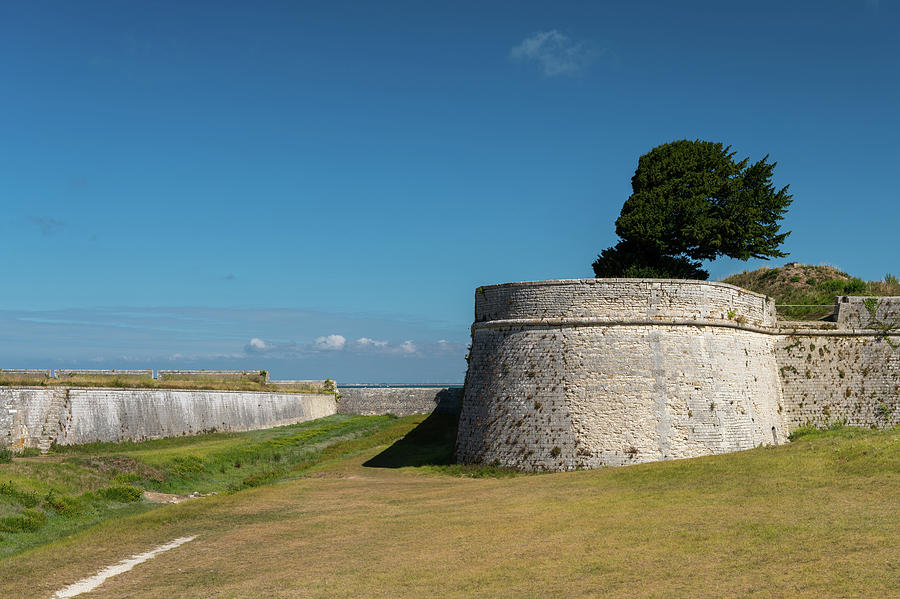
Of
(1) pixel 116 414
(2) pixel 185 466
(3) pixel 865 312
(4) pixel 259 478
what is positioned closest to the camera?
(2) pixel 185 466

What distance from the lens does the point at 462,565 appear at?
1274cm

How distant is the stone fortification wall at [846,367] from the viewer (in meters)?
28.7

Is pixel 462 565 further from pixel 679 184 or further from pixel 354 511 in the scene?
pixel 679 184

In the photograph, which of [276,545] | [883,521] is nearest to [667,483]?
[883,521]

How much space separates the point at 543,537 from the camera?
47.5 feet

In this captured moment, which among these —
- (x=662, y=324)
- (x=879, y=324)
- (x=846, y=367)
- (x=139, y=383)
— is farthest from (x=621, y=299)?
(x=139, y=383)

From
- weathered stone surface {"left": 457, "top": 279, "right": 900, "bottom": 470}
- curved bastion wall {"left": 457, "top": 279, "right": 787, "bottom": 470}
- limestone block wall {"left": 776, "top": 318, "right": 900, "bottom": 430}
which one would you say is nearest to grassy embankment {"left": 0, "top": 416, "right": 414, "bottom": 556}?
weathered stone surface {"left": 457, "top": 279, "right": 900, "bottom": 470}

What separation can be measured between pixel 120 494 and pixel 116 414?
10.9 m

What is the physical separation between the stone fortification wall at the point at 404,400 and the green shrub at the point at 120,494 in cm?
3287

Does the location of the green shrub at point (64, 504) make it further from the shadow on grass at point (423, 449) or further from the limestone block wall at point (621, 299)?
the limestone block wall at point (621, 299)

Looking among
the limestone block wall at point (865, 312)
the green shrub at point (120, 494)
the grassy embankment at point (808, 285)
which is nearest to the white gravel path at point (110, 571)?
the green shrub at point (120, 494)

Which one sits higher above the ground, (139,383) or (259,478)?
(139,383)

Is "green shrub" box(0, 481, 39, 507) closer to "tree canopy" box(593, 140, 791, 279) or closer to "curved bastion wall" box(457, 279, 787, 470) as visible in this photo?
"curved bastion wall" box(457, 279, 787, 470)

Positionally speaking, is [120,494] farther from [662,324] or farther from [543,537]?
[662,324]
